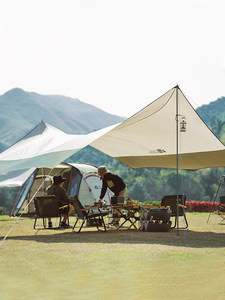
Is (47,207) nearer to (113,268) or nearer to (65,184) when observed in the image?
(113,268)

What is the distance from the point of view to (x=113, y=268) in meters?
4.27

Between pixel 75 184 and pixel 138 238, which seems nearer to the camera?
pixel 138 238

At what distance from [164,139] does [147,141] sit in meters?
0.38

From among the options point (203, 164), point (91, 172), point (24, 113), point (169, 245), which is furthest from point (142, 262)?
point (24, 113)

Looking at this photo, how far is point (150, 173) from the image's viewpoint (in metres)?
52.7

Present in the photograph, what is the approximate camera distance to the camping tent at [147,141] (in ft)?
25.8

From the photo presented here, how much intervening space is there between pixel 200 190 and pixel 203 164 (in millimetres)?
36290

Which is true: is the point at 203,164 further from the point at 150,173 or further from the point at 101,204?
the point at 150,173

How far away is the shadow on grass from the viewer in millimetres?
6078

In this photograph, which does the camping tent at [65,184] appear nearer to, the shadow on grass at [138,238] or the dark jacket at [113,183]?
the dark jacket at [113,183]

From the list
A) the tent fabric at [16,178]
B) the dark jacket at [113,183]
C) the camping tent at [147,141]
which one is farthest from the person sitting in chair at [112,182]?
the tent fabric at [16,178]

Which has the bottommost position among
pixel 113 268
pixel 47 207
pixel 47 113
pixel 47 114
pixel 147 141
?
pixel 113 268

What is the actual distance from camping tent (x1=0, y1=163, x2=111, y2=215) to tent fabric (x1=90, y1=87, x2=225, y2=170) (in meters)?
2.09

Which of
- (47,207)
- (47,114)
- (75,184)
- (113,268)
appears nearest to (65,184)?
(75,184)
